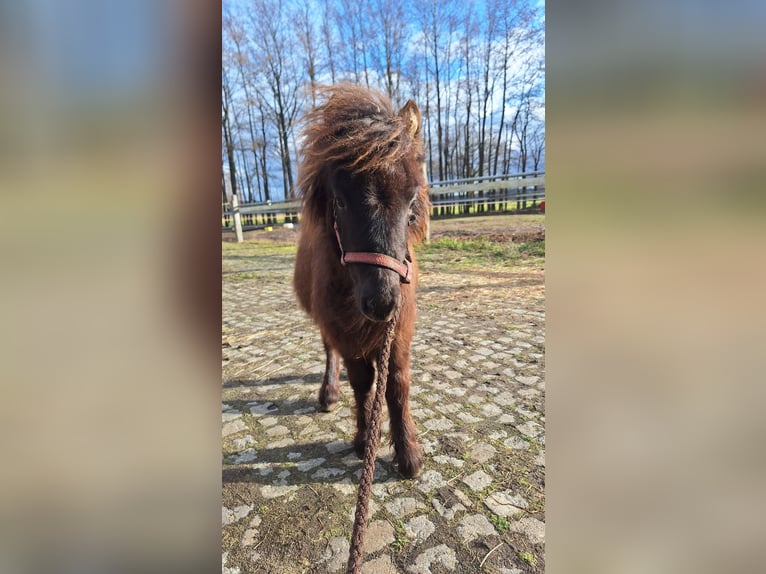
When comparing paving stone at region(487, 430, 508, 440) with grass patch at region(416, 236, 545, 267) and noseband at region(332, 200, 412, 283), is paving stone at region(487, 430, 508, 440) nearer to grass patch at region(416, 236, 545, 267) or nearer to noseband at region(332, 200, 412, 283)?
noseband at region(332, 200, 412, 283)

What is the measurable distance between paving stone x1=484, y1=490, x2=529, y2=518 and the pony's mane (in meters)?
2.25

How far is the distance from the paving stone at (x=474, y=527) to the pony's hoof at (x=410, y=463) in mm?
499

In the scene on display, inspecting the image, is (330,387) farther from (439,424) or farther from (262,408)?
(439,424)

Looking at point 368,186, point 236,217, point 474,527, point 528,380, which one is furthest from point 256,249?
point 474,527

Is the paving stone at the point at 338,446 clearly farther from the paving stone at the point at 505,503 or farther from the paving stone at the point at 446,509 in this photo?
the paving stone at the point at 505,503

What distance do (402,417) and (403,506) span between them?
1.97ft

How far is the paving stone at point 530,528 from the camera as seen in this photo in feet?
7.47

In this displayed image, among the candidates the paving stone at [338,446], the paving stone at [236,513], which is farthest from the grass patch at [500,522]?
the paving stone at [236,513]

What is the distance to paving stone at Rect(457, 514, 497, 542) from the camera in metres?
2.32

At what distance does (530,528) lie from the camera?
7.70 feet
